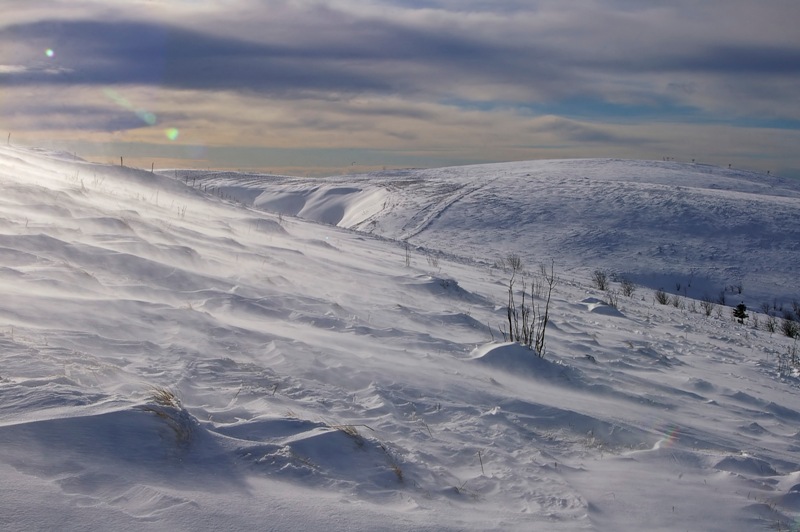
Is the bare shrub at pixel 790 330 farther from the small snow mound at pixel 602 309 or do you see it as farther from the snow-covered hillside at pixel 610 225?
the snow-covered hillside at pixel 610 225

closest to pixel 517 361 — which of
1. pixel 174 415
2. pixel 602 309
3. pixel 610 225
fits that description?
pixel 174 415

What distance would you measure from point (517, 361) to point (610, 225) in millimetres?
23354

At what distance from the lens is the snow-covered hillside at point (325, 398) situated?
8.14ft

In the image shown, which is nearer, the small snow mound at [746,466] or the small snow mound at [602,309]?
the small snow mound at [746,466]

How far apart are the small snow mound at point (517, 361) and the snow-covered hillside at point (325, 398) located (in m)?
0.02

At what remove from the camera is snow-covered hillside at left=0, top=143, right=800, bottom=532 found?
8.14 feet

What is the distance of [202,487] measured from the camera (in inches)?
96.0

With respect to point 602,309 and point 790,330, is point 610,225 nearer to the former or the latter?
point 790,330

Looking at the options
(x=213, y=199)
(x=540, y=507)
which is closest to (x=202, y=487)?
(x=540, y=507)

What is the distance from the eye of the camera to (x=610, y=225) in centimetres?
2706

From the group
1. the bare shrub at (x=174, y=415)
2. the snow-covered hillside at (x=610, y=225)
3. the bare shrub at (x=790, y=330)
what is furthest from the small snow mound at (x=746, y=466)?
the snow-covered hillside at (x=610, y=225)

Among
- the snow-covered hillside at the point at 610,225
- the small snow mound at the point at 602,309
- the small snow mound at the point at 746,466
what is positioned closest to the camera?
the small snow mound at the point at 746,466

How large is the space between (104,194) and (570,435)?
7.18 metres

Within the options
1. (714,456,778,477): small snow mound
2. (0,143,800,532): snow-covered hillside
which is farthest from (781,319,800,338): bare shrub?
(714,456,778,477): small snow mound
